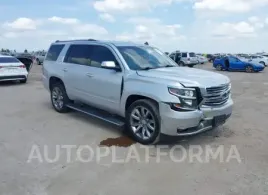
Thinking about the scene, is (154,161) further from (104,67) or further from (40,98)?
(40,98)

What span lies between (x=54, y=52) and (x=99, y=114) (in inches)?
105

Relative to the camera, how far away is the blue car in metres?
25.5

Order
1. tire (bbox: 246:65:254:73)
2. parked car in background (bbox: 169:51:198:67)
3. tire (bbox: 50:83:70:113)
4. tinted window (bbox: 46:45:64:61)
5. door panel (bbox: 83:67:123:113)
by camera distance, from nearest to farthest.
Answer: door panel (bbox: 83:67:123:113), tire (bbox: 50:83:70:113), tinted window (bbox: 46:45:64:61), tire (bbox: 246:65:254:73), parked car in background (bbox: 169:51:198:67)

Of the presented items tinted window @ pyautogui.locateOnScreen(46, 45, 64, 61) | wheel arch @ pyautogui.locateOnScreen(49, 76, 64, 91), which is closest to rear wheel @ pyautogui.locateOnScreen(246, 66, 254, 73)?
tinted window @ pyautogui.locateOnScreen(46, 45, 64, 61)

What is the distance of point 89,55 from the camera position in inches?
267

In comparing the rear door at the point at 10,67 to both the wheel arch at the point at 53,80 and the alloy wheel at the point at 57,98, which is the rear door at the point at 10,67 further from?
the alloy wheel at the point at 57,98

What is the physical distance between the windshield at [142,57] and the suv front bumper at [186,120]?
1.28 metres

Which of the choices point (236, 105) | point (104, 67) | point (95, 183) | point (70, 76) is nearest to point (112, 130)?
point (104, 67)

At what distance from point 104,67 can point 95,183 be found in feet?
8.85

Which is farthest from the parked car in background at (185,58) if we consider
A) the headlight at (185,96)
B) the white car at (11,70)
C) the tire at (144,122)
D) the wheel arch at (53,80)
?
the headlight at (185,96)

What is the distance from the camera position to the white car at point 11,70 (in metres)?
14.3

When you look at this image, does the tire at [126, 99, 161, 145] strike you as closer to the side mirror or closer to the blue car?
the side mirror

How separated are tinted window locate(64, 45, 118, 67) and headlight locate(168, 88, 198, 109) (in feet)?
5.42

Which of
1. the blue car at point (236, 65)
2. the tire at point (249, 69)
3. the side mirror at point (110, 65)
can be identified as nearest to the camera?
the side mirror at point (110, 65)
